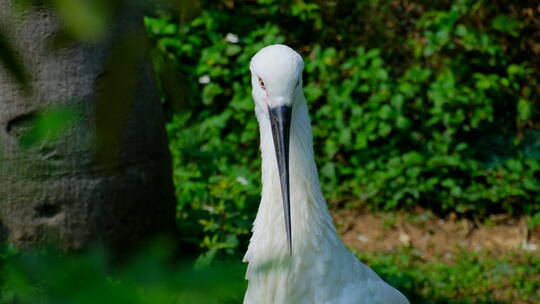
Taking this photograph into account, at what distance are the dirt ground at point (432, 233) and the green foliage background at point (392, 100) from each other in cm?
11

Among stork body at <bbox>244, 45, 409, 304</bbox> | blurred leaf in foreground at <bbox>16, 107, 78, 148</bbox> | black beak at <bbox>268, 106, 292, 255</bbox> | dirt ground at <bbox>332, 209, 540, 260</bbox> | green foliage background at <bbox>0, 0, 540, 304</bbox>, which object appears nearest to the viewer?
blurred leaf in foreground at <bbox>16, 107, 78, 148</bbox>

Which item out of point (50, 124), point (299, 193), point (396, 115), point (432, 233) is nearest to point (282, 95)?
point (299, 193)

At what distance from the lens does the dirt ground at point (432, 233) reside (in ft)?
A: 17.6

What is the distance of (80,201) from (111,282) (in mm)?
2975

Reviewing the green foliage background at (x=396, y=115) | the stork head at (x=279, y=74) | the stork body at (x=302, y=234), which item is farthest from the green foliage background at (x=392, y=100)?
the stork head at (x=279, y=74)

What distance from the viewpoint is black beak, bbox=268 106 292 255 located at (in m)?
2.46

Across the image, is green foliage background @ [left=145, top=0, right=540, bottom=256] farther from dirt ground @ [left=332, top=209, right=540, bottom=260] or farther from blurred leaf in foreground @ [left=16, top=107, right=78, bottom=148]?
blurred leaf in foreground @ [left=16, top=107, right=78, bottom=148]

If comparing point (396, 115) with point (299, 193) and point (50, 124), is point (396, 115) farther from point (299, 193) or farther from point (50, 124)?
point (50, 124)

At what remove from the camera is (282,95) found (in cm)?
248

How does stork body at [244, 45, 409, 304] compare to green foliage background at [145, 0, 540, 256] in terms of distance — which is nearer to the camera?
stork body at [244, 45, 409, 304]

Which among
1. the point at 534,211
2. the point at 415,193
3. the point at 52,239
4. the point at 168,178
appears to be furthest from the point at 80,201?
the point at 534,211

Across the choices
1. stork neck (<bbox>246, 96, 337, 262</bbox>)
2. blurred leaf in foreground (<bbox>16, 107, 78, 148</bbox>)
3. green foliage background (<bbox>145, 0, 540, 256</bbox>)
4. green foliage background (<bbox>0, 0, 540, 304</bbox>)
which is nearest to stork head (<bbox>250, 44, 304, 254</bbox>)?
stork neck (<bbox>246, 96, 337, 262</bbox>)

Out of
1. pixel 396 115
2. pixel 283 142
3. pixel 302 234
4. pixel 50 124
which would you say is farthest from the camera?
pixel 396 115

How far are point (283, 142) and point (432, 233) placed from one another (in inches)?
132
